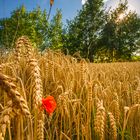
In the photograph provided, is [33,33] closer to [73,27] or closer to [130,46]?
[73,27]

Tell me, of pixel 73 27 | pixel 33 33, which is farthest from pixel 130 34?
pixel 33 33

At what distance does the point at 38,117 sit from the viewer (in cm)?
117

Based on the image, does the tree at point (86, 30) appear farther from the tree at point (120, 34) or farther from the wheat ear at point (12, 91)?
the wheat ear at point (12, 91)

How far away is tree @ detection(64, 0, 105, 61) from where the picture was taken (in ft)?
127

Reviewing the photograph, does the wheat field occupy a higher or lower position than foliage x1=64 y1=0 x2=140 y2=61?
lower

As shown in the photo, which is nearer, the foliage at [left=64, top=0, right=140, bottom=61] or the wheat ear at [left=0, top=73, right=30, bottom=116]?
the wheat ear at [left=0, top=73, right=30, bottom=116]

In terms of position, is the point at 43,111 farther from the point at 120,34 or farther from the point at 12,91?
the point at 120,34

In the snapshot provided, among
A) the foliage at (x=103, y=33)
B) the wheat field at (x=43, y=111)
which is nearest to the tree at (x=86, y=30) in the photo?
the foliage at (x=103, y=33)

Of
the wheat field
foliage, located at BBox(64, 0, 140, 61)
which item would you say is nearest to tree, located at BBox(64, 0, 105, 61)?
foliage, located at BBox(64, 0, 140, 61)

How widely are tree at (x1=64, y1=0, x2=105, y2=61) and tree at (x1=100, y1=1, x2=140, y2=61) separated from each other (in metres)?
1.21

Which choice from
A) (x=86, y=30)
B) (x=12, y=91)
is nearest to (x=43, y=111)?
(x=12, y=91)

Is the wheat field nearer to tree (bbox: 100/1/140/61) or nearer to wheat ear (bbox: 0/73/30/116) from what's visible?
wheat ear (bbox: 0/73/30/116)

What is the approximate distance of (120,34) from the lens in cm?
4091

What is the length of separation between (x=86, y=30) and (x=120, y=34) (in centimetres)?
510
